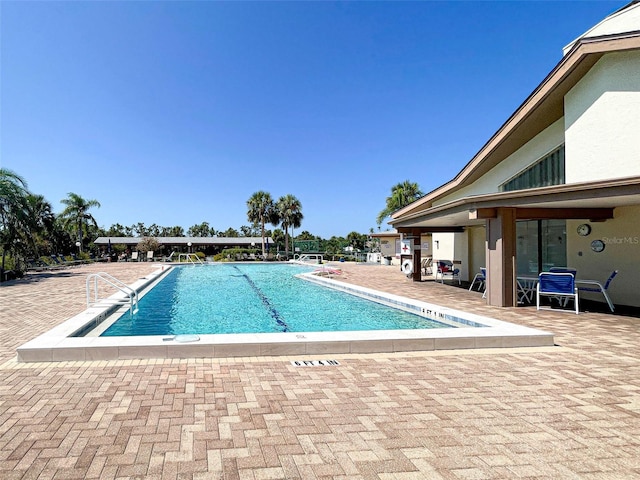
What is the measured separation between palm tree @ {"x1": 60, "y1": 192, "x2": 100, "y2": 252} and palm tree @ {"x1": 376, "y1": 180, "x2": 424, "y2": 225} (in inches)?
1242

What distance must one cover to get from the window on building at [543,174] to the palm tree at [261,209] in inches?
1260

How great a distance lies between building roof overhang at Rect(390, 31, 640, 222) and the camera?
8.59m

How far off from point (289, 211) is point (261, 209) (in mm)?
3414

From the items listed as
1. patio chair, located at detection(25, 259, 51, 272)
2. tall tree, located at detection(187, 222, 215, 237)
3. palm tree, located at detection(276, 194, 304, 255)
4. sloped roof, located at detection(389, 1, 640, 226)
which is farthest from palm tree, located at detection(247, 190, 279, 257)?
tall tree, located at detection(187, 222, 215, 237)

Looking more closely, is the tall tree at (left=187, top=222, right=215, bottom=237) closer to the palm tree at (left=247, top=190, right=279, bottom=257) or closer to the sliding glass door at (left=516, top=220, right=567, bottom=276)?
the palm tree at (left=247, top=190, right=279, bottom=257)

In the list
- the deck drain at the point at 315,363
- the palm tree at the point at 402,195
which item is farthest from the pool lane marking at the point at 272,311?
the palm tree at the point at 402,195

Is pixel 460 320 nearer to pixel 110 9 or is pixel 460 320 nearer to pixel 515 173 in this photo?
pixel 515 173

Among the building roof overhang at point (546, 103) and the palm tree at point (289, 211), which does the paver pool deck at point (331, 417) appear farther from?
the palm tree at point (289, 211)

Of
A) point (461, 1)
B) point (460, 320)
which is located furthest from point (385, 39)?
point (460, 320)

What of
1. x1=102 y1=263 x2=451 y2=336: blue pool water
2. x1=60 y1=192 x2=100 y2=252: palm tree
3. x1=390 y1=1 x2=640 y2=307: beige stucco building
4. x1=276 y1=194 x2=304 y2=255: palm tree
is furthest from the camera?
x1=276 y1=194 x2=304 y2=255: palm tree

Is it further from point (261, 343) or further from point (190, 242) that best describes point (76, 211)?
point (261, 343)

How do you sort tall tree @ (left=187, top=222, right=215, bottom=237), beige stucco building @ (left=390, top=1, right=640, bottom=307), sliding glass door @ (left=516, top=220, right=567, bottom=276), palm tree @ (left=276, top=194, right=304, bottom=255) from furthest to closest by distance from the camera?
tall tree @ (left=187, top=222, right=215, bottom=237)
palm tree @ (left=276, top=194, right=304, bottom=255)
sliding glass door @ (left=516, top=220, right=567, bottom=276)
beige stucco building @ (left=390, top=1, right=640, bottom=307)

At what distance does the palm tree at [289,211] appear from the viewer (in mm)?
43812

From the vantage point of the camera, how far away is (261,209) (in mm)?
42531
